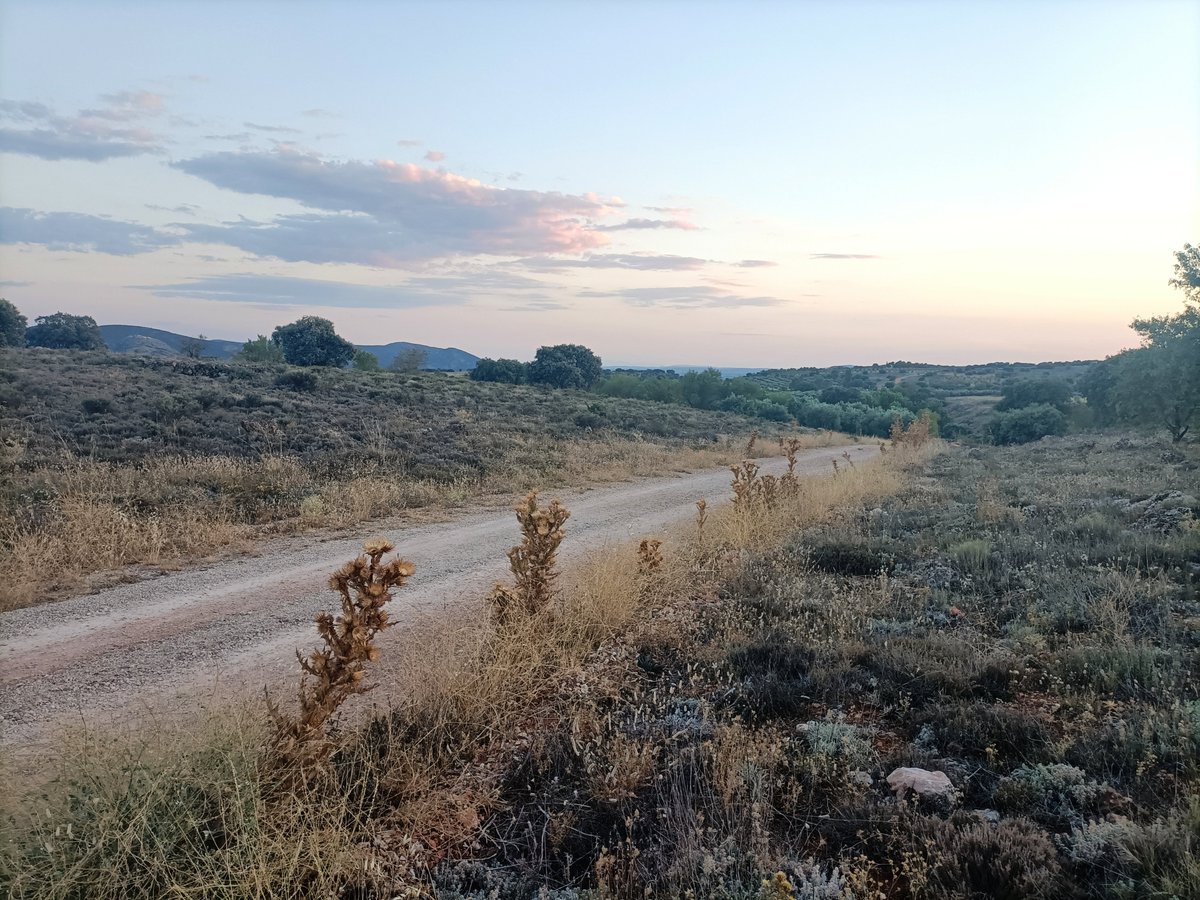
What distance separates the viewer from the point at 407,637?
19.8 feet

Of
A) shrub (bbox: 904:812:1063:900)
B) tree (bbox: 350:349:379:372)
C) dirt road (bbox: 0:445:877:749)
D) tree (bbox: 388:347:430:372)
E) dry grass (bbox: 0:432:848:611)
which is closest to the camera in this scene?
shrub (bbox: 904:812:1063:900)

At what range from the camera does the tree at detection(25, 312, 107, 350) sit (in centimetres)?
4909

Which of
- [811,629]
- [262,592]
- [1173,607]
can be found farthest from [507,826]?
[1173,607]

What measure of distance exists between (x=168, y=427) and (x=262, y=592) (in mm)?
12222

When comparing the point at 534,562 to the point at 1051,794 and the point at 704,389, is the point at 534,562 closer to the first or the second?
the point at 1051,794

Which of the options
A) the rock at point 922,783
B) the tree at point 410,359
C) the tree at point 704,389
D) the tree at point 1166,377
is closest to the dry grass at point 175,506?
the rock at point 922,783

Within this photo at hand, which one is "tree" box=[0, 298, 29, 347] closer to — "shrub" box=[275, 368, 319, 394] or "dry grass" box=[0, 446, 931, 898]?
"shrub" box=[275, 368, 319, 394]

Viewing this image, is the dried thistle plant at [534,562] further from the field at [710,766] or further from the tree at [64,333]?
the tree at [64,333]

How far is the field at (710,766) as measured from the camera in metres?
2.96

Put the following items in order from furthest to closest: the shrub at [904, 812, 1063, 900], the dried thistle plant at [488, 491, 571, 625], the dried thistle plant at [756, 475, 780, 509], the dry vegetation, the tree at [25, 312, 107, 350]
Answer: the tree at [25, 312, 107, 350] → the dried thistle plant at [756, 475, 780, 509] → the dry vegetation → the dried thistle plant at [488, 491, 571, 625] → the shrub at [904, 812, 1063, 900]

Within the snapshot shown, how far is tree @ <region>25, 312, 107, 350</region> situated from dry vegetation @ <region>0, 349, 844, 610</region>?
21.8 m

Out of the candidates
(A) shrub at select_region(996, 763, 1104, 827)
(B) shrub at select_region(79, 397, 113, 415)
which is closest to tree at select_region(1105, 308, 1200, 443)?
(A) shrub at select_region(996, 763, 1104, 827)

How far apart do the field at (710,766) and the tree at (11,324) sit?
51441 millimetres

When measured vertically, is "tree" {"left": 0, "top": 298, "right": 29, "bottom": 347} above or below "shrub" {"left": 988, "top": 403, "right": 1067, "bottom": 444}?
above
